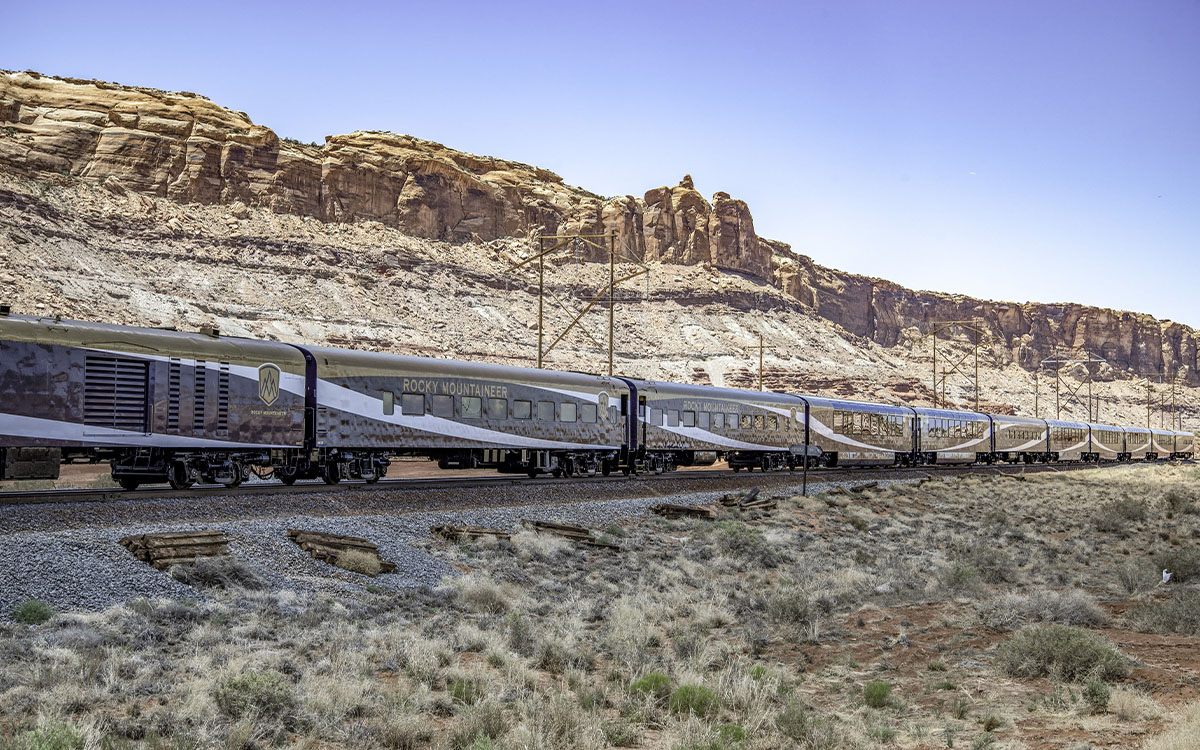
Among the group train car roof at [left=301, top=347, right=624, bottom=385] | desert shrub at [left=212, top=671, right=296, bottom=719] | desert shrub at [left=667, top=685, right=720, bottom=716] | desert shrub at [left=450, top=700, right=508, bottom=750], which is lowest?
desert shrub at [left=667, top=685, right=720, bottom=716]

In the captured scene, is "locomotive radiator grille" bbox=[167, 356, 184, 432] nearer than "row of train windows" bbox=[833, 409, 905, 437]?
Yes

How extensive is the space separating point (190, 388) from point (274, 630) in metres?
9.77

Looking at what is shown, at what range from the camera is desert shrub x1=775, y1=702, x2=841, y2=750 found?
7.70m

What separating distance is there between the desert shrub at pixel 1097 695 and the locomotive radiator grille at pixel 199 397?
16096 mm

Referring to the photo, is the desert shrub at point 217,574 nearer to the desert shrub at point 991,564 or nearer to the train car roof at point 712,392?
the desert shrub at point 991,564

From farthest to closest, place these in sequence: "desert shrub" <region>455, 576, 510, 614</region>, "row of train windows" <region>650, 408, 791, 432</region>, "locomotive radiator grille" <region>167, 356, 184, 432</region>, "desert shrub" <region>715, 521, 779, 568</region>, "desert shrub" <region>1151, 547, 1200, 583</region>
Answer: "row of train windows" <region>650, 408, 791, 432</region>
"locomotive radiator grille" <region>167, 356, 184, 432</region>
"desert shrub" <region>715, 521, 779, 568</region>
"desert shrub" <region>1151, 547, 1200, 583</region>
"desert shrub" <region>455, 576, 510, 614</region>

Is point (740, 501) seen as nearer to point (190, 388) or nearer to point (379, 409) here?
point (379, 409)

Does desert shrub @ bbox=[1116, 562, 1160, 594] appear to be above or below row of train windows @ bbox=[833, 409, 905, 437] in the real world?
below

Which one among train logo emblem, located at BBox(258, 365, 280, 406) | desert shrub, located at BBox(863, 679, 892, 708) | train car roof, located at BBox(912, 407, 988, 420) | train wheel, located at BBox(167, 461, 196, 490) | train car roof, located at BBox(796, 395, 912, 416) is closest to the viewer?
desert shrub, located at BBox(863, 679, 892, 708)

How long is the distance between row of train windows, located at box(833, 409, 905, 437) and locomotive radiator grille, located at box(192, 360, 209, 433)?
2879cm

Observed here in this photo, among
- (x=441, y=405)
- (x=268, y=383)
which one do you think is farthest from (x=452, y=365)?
(x=268, y=383)

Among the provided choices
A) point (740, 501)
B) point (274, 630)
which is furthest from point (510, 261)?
point (274, 630)

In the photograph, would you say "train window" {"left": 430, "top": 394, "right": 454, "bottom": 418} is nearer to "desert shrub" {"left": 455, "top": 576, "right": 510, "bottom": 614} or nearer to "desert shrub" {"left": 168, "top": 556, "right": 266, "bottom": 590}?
"desert shrub" {"left": 455, "top": 576, "right": 510, "bottom": 614}

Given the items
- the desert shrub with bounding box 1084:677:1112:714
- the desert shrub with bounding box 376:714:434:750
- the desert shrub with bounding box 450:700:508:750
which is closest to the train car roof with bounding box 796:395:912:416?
the desert shrub with bounding box 1084:677:1112:714
